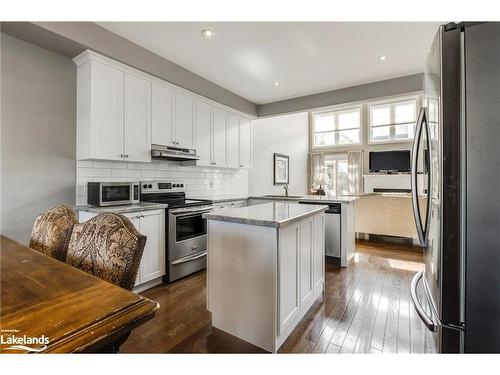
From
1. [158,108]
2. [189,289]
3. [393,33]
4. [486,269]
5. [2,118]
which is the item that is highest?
[393,33]

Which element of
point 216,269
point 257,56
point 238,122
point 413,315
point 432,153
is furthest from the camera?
point 238,122

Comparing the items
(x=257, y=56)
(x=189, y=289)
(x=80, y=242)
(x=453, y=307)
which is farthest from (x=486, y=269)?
(x=257, y=56)

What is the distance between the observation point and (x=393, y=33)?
8.45ft

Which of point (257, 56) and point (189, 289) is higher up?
point (257, 56)

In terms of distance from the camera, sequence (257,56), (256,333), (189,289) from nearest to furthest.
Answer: (256,333), (189,289), (257,56)

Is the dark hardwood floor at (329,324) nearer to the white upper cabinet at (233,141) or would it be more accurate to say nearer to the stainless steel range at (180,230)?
the stainless steel range at (180,230)

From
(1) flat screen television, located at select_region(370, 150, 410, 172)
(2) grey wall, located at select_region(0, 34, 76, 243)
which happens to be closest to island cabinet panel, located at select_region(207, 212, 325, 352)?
(2) grey wall, located at select_region(0, 34, 76, 243)

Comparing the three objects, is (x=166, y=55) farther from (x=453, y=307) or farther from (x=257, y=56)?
(x=453, y=307)

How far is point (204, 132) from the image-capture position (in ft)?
12.5

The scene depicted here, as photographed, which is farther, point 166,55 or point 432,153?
point 166,55

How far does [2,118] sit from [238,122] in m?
3.06

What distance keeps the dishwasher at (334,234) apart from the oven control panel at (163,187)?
214 centimetres

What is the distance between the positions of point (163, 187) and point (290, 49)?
7.54ft

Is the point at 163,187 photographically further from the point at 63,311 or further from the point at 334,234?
the point at 63,311
